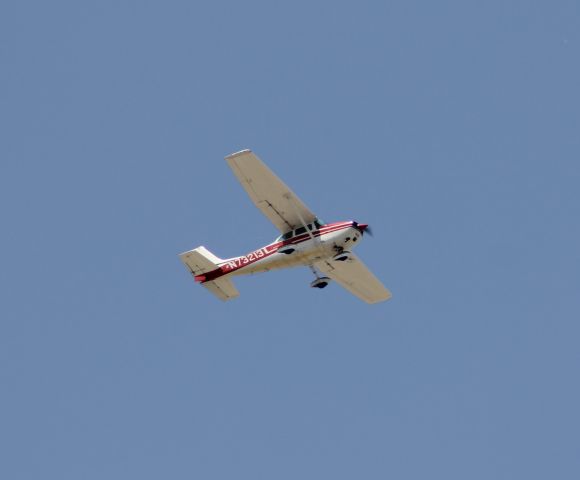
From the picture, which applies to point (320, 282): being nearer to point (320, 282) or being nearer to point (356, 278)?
point (320, 282)

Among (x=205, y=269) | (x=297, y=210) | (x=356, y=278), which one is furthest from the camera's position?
(x=356, y=278)

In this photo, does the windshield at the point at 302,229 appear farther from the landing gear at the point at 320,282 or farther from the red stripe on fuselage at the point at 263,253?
the landing gear at the point at 320,282

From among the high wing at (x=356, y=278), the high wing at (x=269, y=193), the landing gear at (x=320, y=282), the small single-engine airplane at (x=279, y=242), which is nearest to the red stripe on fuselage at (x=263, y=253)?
the small single-engine airplane at (x=279, y=242)

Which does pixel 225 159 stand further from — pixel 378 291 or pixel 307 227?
pixel 378 291

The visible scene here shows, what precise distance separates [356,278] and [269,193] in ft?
20.0

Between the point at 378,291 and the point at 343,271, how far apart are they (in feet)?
5.69

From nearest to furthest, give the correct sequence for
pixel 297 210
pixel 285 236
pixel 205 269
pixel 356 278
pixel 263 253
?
pixel 297 210 < pixel 285 236 < pixel 263 253 < pixel 205 269 < pixel 356 278

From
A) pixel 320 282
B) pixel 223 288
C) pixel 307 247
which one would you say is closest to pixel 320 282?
pixel 320 282

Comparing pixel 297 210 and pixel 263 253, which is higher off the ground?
pixel 297 210

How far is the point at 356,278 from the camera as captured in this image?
4300 centimetres

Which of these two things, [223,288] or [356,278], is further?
[356,278]

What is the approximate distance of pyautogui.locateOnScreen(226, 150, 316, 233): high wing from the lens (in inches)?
1483

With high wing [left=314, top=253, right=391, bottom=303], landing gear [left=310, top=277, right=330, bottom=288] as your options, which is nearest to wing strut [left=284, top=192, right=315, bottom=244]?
landing gear [left=310, top=277, right=330, bottom=288]

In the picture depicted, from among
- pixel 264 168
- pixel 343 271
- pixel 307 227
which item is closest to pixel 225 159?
pixel 264 168
